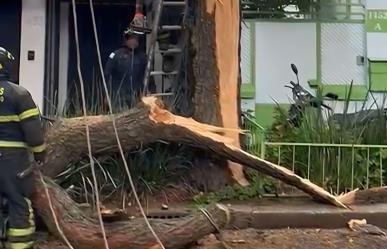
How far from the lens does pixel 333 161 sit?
7766 millimetres

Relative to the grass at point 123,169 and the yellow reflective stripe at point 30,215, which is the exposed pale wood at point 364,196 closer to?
the grass at point 123,169

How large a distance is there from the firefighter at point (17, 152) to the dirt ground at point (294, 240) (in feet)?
4.93

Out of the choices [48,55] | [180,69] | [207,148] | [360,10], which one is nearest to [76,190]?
[207,148]

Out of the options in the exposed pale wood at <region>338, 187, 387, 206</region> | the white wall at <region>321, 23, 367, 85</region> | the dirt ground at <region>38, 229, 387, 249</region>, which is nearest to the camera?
the dirt ground at <region>38, 229, 387, 249</region>

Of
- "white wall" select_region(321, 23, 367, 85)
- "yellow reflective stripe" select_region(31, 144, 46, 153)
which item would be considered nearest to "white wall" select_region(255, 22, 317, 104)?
"white wall" select_region(321, 23, 367, 85)

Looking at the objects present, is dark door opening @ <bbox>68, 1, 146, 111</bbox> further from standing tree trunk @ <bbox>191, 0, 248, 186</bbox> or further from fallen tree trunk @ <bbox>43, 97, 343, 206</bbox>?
fallen tree trunk @ <bbox>43, 97, 343, 206</bbox>

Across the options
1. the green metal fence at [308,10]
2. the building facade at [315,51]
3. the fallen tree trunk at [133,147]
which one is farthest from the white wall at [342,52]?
the fallen tree trunk at [133,147]

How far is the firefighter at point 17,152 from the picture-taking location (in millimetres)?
5871

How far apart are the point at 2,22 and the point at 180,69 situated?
367 centimetres

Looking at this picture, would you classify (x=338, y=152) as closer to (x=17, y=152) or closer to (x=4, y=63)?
(x=17, y=152)

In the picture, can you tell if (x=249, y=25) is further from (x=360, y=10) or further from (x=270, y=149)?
(x=270, y=149)

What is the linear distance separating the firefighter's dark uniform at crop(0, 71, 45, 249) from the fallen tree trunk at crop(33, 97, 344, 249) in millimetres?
233

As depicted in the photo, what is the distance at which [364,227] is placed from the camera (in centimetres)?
655

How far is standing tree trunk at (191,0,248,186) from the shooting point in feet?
25.4
